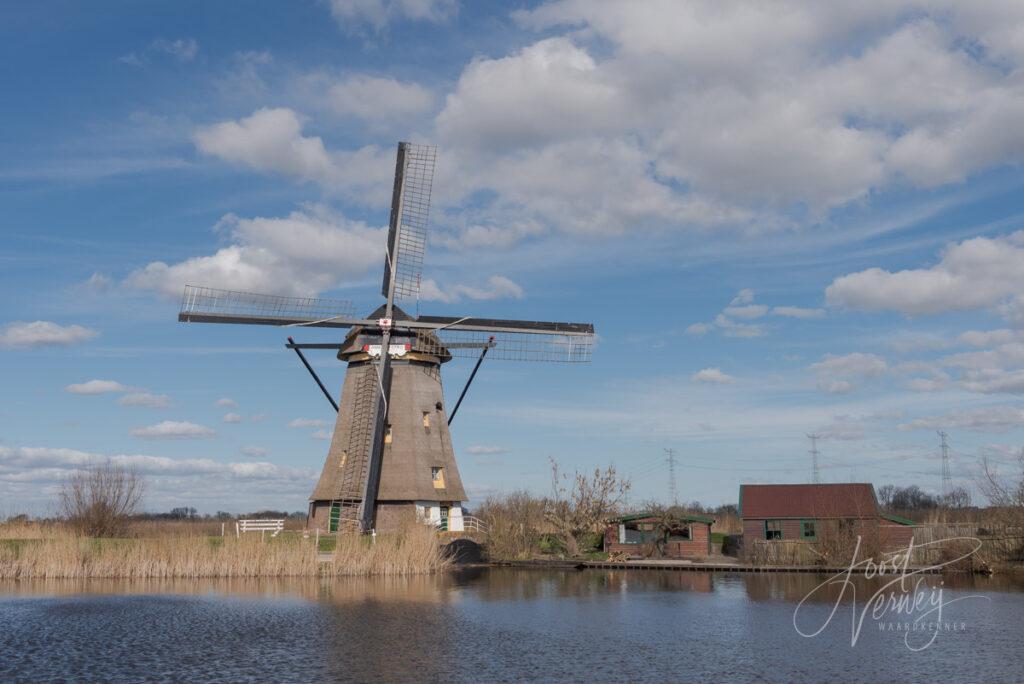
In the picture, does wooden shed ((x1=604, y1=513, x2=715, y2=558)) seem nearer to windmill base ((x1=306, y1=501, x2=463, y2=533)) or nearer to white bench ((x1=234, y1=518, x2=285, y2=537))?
windmill base ((x1=306, y1=501, x2=463, y2=533))

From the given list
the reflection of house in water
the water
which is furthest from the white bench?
the reflection of house in water

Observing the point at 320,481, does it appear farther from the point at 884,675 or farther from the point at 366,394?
the point at 884,675

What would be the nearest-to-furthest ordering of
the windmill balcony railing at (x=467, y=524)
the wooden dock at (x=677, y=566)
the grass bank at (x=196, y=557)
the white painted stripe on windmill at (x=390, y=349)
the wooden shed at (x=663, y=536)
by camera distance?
the grass bank at (x=196, y=557) < the wooden dock at (x=677, y=566) < the windmill balcony railing at (x=467, y=524) < the white painted stripe on windmill at (x=390, y=349) < the wooden shed at (x=663, y=536)

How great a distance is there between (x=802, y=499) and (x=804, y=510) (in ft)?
1.94

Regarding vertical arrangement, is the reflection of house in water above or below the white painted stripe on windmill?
below

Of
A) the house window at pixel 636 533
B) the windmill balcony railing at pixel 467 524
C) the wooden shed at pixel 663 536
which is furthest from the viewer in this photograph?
the house window at pixel 636 533

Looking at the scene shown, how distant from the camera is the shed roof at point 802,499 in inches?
1411

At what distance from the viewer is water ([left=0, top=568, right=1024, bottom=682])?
48.7 ft

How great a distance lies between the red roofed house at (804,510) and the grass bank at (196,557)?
1355 cm

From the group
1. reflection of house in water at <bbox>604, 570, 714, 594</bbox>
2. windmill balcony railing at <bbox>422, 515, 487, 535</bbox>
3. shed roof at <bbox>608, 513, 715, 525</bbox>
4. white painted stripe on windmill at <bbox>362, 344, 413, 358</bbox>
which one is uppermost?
white painted stripe on windmill at <bbox>362, 344, 413, 358</bbox>

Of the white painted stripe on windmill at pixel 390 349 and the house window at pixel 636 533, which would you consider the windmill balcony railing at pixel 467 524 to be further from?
the white painted stripe on windmill at pixel 390 349

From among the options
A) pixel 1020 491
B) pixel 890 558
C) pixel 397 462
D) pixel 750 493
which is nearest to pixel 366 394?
pixel 397 462

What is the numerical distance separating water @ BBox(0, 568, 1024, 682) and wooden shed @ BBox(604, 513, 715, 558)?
10502 millimetres

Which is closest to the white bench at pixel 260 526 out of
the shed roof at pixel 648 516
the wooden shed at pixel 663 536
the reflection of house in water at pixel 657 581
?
the reflection of house in water at pixel 657 581
